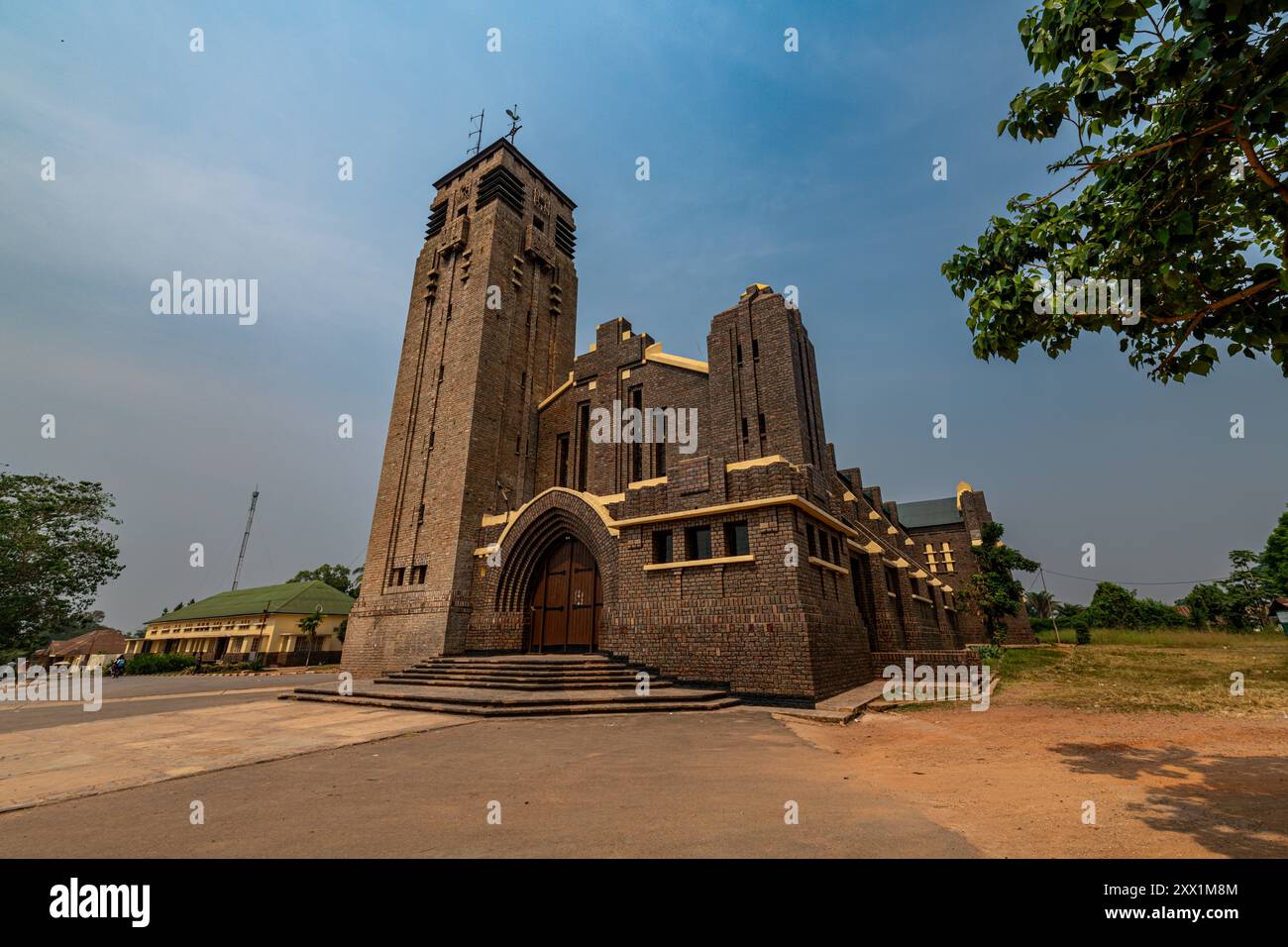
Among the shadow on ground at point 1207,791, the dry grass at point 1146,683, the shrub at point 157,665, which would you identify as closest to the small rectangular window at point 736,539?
the dry grass at point 1146,683

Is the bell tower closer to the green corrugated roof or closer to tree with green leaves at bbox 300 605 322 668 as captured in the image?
tree with green leaves at bbox 300 605 322 668

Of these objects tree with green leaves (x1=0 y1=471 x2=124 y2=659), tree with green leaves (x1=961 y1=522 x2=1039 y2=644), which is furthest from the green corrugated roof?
tree with green leaves (x1=961 y1=522 x2=1039 y2=644)

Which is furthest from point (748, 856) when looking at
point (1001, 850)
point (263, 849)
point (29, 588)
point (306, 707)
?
point (29, 588)

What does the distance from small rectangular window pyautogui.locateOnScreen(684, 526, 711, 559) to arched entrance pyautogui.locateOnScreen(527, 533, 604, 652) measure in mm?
3860

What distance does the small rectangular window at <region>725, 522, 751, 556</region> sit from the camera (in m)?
13.8

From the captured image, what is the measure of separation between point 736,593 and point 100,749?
11.8 meters

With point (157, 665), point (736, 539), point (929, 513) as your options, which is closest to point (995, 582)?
point (929, 513)

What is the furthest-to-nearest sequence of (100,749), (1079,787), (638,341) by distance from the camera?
(638,341)
(100,749)
(1079,787)

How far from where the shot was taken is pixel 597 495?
18.6m

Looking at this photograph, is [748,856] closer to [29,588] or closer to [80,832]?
[80,832]

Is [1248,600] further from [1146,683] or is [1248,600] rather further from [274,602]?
[274,602]

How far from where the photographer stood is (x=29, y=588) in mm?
23344

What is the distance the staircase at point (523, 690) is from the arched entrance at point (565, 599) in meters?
1.47

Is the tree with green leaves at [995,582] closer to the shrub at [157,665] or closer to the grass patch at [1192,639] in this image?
the grass patch at [1192,639]
